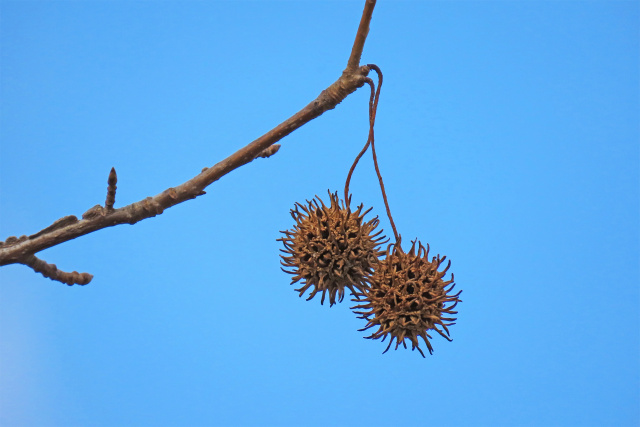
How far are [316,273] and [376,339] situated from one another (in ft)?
0.79

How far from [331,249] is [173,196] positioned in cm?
48

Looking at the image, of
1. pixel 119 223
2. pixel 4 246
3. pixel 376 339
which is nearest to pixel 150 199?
pixel 119 223

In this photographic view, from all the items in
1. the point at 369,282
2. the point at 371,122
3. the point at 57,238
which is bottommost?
the point at 369,282

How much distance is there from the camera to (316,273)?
175 centimetres

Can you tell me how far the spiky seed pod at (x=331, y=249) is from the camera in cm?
174

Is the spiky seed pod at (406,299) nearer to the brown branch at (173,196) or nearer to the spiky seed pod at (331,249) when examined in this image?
the spiky seed pod at (331,249)

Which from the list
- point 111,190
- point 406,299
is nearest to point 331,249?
point 406,299

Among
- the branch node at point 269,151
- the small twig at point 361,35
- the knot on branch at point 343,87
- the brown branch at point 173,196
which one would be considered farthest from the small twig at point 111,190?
the small twig at point 361,35

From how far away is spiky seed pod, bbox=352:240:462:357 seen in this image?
1633mm

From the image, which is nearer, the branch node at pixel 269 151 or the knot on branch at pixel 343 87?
the knot on branch at pixel 343 87

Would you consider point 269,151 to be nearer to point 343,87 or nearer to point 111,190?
point 343,87

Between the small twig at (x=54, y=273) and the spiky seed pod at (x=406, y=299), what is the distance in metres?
0.89

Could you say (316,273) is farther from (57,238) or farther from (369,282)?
(57,238)

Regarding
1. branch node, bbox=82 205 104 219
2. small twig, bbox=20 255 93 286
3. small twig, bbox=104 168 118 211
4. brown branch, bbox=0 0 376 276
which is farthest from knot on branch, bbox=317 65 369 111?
small twig, bbox=20 255 93 286
